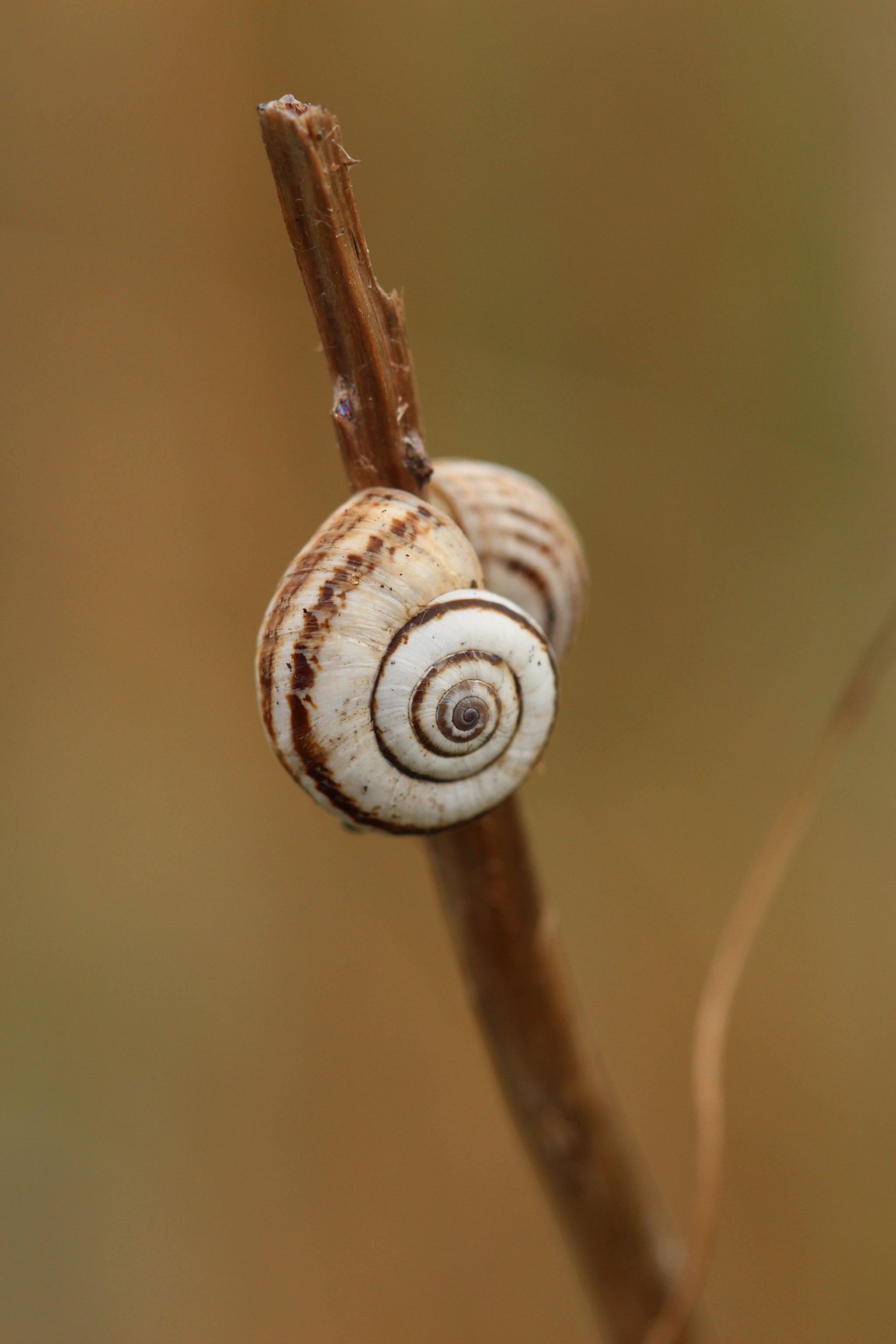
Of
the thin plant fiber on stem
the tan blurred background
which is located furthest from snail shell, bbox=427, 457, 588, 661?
the tan blurred background

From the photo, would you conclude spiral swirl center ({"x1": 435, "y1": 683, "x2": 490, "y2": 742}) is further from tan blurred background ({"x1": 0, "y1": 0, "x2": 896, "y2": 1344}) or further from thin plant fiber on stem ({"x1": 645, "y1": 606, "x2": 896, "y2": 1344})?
tan blurred background ({"x1": 0, "y1": 0, "x2": 896, "y2": 1344})

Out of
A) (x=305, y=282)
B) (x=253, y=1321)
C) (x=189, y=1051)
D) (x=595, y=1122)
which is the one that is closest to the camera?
(x=305, y=282)

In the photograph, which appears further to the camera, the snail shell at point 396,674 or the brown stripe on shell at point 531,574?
the brown stripe on shell at point 531,574

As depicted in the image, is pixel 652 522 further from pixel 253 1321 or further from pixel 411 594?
pixel 253 1321

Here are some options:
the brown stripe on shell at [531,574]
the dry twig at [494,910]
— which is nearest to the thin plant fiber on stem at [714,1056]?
the dry twig at [494,910]

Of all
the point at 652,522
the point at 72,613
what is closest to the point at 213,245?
the point at 72,613

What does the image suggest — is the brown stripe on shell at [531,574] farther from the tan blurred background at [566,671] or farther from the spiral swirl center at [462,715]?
the tan blurred background at [566,671]
